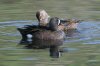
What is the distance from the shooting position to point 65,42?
12.1 metres

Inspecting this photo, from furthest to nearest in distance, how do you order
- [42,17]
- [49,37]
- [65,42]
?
[42,17] < [49,37] < [65,42]

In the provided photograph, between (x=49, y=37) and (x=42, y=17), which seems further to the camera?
(x=42, y=17)

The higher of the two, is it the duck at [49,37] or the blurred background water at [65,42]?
the blurred background water at [65,42]

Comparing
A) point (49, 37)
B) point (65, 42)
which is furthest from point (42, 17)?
point (65, 42)

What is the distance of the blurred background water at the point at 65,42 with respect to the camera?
10.2 meters

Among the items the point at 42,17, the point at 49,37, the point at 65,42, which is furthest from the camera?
the point at 42,17

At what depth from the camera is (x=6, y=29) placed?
1316cm

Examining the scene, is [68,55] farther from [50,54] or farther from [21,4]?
[21,4]

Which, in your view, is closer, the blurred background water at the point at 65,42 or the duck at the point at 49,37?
the blurred background water at the point at 65,42

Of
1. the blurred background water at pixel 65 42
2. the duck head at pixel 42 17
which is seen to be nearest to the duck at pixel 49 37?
the blurred background water at pixel 65 42

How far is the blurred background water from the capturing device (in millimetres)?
10203

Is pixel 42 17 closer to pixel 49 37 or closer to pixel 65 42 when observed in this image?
pixel 49 37

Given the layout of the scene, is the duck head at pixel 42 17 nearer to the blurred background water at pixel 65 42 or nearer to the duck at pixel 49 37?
the blurred background water at pixel 65 42

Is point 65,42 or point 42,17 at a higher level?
point 42,17
